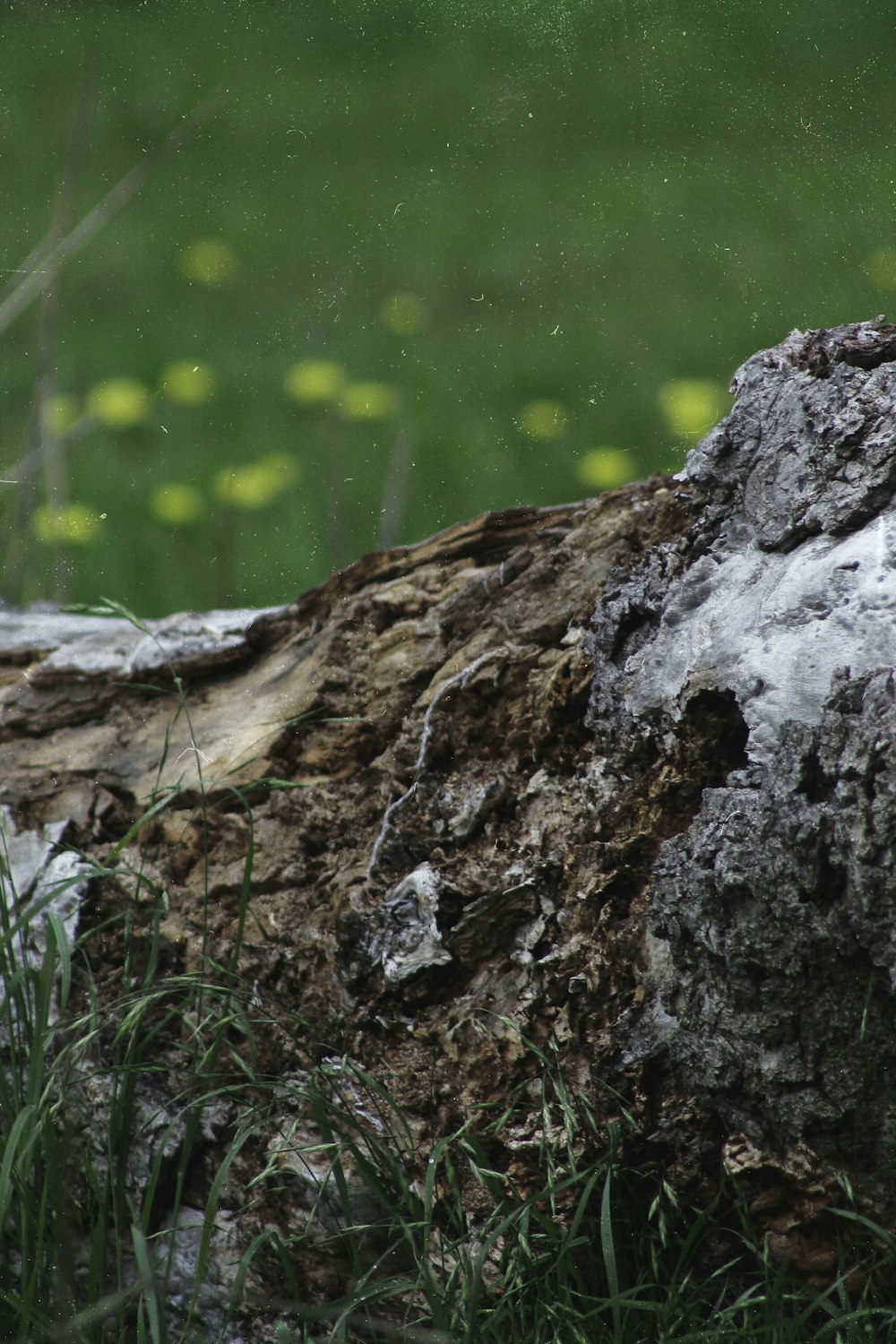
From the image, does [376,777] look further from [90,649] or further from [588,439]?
[588,439]

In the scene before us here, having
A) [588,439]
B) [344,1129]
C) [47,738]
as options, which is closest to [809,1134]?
[344,1129]

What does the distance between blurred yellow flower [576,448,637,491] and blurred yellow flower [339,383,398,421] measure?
680 mm

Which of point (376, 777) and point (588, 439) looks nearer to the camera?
point (376, 777)

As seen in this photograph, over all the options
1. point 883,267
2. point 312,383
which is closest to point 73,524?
point 312,383

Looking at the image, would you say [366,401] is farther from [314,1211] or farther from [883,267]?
[314,1211]

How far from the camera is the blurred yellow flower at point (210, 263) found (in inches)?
170

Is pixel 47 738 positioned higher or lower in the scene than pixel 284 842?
higher

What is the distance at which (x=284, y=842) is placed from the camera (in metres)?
1.46

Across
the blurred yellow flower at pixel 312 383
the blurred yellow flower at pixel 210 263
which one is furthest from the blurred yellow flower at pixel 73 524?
the blurred yellow flower at pixel 210 263

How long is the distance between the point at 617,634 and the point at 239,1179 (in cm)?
75

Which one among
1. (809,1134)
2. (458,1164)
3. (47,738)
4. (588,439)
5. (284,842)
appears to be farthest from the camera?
(588,439)

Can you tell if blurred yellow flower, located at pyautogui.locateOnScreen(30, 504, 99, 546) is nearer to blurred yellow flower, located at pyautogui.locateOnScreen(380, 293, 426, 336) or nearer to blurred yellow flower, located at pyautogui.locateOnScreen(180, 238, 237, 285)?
blurred yellow flower, located at pyautogui.locateOnScreen(180, 238, 237, 285)

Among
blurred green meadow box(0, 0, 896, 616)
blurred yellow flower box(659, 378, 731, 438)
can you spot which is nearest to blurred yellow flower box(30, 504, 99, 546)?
blurred green meadow box(0, 0, 896, 616)

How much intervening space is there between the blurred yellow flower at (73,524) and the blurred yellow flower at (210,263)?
1.25 meters
